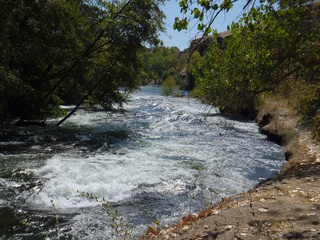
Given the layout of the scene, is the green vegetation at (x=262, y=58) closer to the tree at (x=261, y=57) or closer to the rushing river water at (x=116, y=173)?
the tree at (x=261, y=57)

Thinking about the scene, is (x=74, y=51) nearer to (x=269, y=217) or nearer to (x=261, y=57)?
(x=261, y=57)

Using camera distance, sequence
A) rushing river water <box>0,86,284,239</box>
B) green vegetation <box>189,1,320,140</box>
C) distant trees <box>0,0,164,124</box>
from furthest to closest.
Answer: distant trees <box>0,0,164,124</box>, green vegetation <box>189,1,320,140</box>, rushing river water <box>0,86,284,239</box>

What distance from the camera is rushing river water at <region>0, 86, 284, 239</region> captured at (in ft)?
21.1

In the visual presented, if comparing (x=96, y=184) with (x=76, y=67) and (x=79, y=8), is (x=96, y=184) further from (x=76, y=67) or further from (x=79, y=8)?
(x=79, y=8)

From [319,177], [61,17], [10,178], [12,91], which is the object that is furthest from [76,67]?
[319,177]

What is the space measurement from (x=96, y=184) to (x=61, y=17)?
784 centimetres

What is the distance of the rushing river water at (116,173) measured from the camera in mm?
6430

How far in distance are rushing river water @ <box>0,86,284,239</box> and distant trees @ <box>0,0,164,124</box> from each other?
1.78m

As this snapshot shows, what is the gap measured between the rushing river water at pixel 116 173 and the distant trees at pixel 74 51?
1.78m

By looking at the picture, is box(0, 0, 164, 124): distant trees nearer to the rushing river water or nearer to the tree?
the rushing river water

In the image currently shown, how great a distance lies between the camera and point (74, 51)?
14062 mm

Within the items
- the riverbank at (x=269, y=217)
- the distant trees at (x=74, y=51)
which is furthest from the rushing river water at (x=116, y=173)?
the distant trees at (x=74, y=51)

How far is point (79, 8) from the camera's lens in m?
14.5

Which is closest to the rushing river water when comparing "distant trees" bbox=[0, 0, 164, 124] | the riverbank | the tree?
the tree
